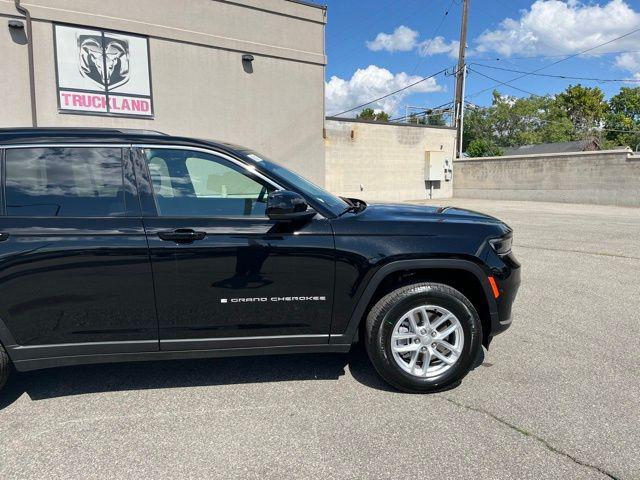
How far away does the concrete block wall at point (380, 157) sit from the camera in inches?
802

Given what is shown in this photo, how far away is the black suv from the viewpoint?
2.68 meters

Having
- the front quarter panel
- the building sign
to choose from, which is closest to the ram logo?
the building sign

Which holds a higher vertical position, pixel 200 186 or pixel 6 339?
pixel 200 186

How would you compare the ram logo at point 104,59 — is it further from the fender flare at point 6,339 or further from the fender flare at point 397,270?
the fender flare at point 397,270

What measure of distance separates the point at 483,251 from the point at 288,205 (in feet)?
4.63

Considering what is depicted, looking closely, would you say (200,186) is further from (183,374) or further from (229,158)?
(183,374)

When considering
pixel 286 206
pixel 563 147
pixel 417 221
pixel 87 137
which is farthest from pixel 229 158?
pixel 563 147

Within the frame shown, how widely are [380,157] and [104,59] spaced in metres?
13.9

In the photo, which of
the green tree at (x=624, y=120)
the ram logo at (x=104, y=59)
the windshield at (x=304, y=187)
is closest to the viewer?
the windshield at (x=304, y=187)

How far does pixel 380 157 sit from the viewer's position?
22.0 metres

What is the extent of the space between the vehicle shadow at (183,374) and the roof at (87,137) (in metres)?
1.71

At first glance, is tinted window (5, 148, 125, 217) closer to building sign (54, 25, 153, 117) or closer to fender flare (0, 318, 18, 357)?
fender flare (0, 318, 18, 357)

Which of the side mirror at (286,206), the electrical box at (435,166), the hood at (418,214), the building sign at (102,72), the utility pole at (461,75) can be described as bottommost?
the hood at (418,214)

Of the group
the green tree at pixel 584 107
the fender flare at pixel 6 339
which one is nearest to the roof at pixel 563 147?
the green tree at pixel 584 107
